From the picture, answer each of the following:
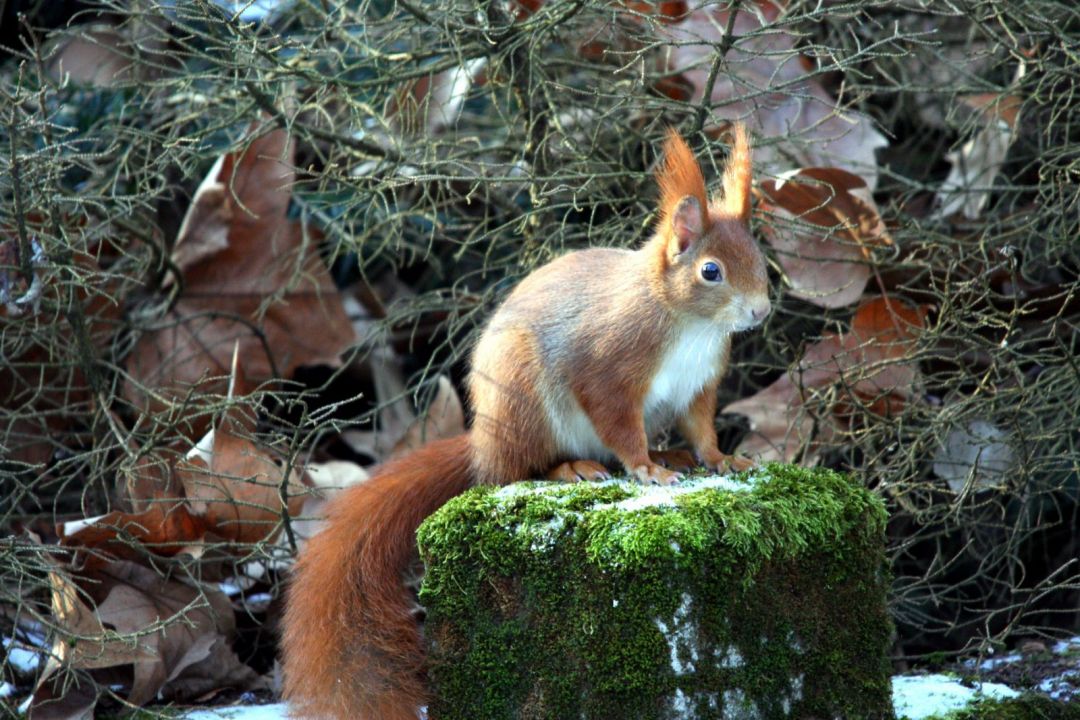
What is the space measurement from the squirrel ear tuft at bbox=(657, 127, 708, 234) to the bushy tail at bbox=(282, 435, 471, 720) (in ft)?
2.66

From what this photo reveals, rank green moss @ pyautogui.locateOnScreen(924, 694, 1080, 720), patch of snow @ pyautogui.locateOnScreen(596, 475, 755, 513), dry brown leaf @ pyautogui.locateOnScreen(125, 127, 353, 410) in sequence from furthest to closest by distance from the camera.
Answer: dry brown leaf @ pyautogui.locateOnScreen(125, 127, 353, 410), green moss @ pyautogui.locateOnScreen(924, 694, 1080, 720), patch of snow @ pyautogui.locateOnScreen(596, 475, 755, 513)

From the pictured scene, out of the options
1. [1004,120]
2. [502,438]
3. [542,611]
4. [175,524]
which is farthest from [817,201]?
[175,524]

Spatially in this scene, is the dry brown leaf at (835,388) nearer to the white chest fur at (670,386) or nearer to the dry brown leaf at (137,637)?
the white chest fur at (670,386)

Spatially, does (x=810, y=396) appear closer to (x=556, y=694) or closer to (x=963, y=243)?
(x=963, y=243)

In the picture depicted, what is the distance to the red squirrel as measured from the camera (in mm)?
2721

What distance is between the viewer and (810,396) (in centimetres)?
368

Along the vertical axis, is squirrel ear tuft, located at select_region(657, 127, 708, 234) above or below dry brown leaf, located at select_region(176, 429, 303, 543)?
above

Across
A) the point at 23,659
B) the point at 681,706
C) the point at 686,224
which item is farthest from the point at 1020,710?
the point at 23,659

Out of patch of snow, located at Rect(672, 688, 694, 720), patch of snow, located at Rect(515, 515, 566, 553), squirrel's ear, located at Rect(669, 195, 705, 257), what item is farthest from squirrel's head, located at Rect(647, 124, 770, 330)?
patch of snow, located at Rect(672, 688, 694, 720)

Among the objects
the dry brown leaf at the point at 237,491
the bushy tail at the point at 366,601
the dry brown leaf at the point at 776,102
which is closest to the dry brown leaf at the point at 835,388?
the dry brown leaf at the point at 776,102

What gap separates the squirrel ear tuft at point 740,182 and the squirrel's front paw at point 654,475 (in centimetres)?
62

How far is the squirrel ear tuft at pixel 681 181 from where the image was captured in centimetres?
279

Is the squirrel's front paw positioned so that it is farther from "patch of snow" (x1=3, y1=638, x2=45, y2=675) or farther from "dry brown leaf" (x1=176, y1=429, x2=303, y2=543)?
"patch of snow" (x1=3, y1=638, x2=45, y2=675)

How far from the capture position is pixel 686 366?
9.66ft
